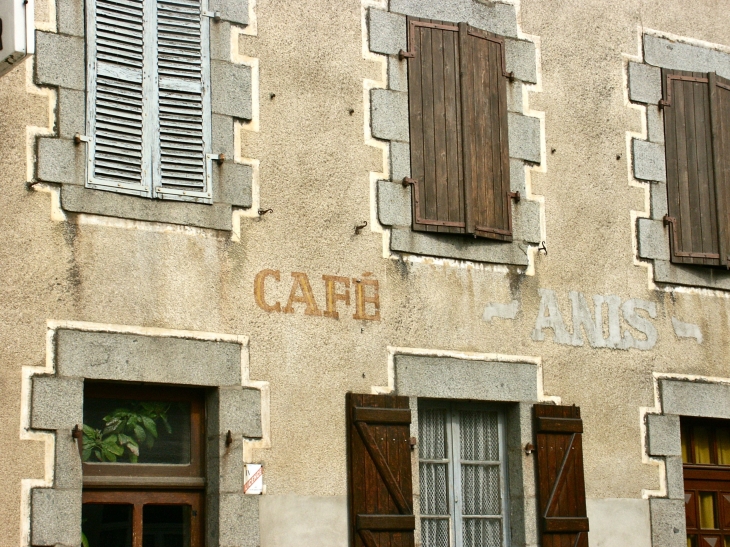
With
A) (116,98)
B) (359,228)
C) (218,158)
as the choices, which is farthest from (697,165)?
(116,98)

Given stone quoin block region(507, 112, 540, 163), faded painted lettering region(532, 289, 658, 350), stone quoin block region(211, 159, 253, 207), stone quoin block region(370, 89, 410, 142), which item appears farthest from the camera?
stone quoin block region(507, 112, 540, 163)

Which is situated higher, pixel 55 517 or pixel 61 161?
pixel 61 161

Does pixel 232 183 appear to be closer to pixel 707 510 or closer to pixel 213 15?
pixel 213 15

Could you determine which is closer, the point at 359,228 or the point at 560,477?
the point at 359,228

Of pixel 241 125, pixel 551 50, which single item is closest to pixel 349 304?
pixel 241 125

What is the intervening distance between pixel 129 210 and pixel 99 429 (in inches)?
48.9

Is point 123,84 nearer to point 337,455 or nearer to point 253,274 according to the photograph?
point 253,274

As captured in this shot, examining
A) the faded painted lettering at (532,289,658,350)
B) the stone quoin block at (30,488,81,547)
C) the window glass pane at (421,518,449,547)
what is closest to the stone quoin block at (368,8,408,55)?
the faded painted lettering at (532,289,658,350)

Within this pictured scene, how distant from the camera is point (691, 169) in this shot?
31.6 feet

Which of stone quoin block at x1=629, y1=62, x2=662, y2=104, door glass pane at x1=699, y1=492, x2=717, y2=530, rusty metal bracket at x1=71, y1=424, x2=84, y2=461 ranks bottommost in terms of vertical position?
door glass pane at x1=699, y1=492, x2=717, y2=530

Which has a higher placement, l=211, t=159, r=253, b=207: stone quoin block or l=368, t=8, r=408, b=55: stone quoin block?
l=368, t=8, r=408, b=55: stone quoin block

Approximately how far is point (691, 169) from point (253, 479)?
4.18 m

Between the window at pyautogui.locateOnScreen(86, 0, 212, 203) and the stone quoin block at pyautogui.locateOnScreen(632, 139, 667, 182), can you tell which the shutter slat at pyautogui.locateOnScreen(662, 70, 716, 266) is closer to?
the stone quoin block at pyautogui.locateOnScreen(632, 139, 667, 182)

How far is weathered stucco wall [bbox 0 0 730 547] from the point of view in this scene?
7.23 metres
